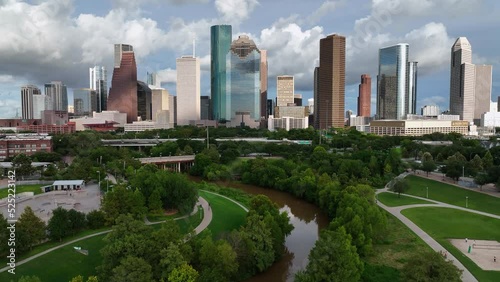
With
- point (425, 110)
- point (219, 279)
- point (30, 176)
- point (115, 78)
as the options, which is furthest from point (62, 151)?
point (425, 110)

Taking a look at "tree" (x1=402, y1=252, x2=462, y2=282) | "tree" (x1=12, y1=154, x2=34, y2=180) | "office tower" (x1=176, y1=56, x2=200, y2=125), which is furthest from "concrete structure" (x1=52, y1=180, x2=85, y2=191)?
"office tower" (x1=176, y1=56, x2=200, y2=125)

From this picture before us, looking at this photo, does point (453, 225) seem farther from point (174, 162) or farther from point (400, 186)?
point (174, 162)

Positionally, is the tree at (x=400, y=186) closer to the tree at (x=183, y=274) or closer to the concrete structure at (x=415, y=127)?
the tree at (x=183, y=274)

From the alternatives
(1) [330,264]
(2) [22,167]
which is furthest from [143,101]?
(1) [330,264]

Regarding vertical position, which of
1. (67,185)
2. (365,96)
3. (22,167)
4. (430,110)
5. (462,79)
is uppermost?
(462,79)

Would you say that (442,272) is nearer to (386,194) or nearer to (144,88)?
(386,194)

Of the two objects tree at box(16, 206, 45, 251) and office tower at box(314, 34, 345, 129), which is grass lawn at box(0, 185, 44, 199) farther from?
office tower at box(314, 34, 345, 129)

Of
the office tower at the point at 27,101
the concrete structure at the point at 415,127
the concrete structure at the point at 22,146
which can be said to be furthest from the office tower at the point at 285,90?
the concrete structure at the point at 22,146
